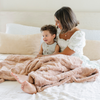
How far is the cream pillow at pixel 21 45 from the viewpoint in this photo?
1814 millimetres

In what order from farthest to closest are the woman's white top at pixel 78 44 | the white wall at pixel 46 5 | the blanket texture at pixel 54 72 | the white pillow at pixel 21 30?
the white wall at pixel 46 5 → the white pillow at pixel 21 30 → the woman's white top at pixel 78 44 → the blanket texture at pixel 54 72

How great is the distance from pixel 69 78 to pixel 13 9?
1843mm

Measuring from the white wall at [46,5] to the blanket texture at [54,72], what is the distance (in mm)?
1262

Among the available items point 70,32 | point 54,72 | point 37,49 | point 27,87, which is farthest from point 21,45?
point 27,87

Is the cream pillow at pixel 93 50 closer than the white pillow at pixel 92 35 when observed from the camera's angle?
Yes

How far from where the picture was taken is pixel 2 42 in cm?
186

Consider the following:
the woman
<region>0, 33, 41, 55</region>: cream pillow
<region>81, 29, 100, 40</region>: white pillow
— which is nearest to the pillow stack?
<region>0, 33, 41, 55</region>: cream pillow

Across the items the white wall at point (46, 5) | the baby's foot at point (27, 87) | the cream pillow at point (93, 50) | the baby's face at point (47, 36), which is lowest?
the baby's foot at point (27, 87)

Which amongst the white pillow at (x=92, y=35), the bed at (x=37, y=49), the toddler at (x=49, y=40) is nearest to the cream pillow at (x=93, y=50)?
the bed at (x=37, y=49)

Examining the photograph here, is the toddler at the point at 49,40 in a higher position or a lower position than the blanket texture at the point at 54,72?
higher

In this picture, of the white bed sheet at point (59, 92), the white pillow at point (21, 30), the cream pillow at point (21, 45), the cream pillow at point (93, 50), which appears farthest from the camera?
the white pillow at point (21, 30)

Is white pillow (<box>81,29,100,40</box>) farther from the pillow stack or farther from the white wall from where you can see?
the pillow stack

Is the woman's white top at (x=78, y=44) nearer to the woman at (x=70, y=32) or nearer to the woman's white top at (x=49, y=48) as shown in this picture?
the woman at (x=70, y=32)

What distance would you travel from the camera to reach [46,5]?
234cm
